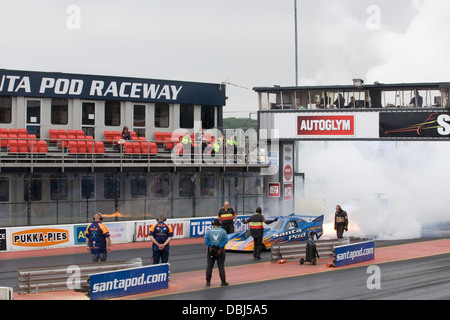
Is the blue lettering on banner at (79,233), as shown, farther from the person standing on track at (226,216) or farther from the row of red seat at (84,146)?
the person standing on track at (226,216)

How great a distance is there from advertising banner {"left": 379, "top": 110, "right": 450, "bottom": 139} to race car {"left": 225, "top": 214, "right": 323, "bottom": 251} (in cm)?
963

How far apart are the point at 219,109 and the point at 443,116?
12.0 m

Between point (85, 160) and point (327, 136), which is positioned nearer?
point (85, 160)

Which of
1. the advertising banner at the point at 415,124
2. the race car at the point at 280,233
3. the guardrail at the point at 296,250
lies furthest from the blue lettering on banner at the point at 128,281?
the advertising banner at the point at 415,124

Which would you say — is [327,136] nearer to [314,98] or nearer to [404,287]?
[314,98]

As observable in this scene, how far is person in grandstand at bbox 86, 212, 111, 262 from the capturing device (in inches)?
695

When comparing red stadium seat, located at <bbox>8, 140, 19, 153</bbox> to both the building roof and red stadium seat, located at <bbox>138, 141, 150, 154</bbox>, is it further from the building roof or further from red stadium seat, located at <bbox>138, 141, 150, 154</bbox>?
the building roof

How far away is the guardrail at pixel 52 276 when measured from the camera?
1600cm

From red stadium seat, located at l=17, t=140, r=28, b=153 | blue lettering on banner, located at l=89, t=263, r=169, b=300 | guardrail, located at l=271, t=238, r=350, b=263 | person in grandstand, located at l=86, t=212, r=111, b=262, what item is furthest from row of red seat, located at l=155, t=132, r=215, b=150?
blue lettering on banner, located at l=89, t=263, r=169, b=300

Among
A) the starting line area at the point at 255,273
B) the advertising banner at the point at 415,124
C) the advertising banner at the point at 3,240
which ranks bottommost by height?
the starting line area at the point at 255,273

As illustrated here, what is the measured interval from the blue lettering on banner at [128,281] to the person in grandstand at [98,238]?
194 cm

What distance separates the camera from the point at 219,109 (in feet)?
124
